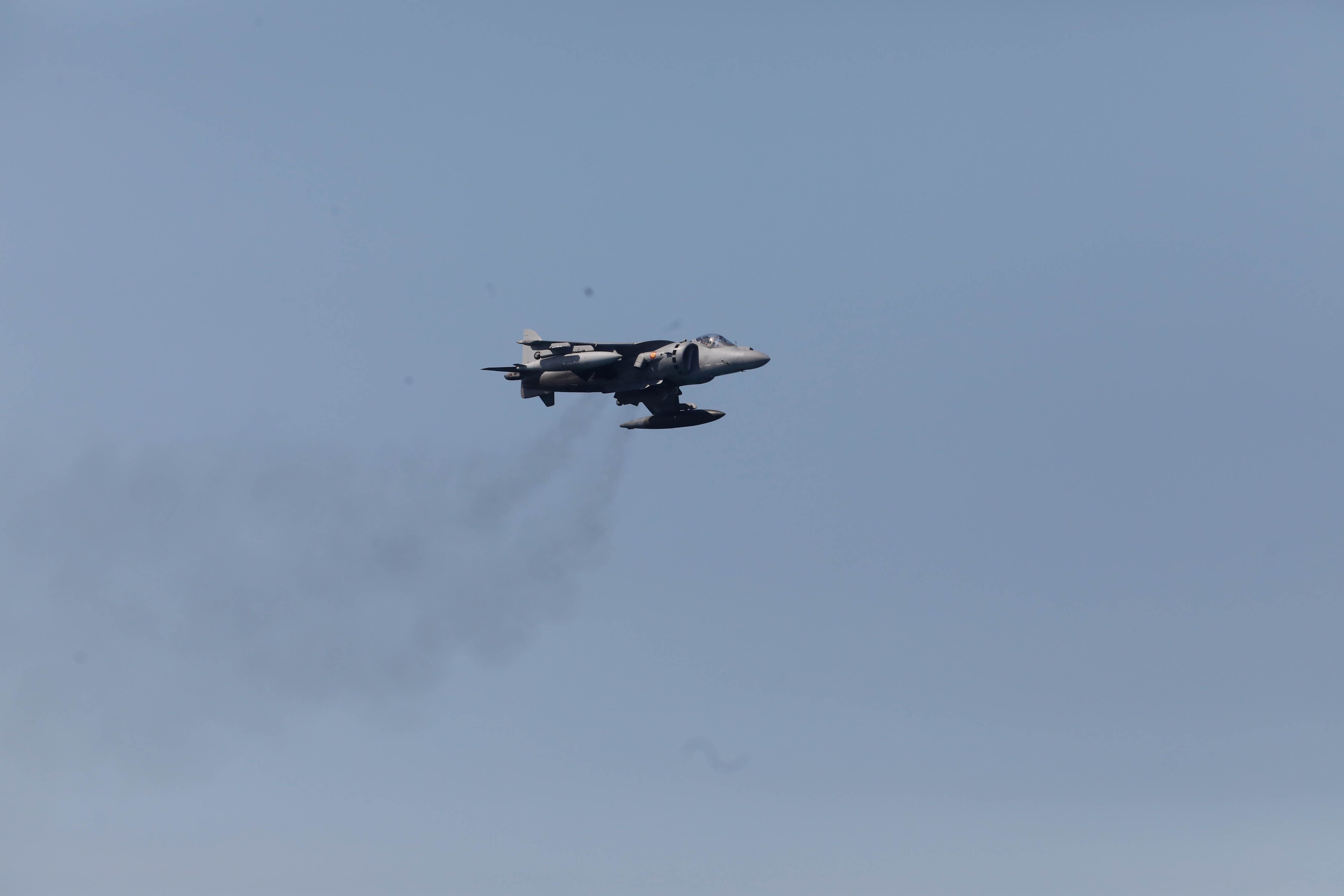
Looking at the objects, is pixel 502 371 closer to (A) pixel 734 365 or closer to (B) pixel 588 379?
(B) pixel 588 379

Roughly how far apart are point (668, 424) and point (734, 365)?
23.4ft

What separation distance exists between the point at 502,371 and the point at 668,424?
1188cm

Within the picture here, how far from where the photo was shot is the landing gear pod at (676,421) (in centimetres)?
15138

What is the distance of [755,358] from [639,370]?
27.1ft

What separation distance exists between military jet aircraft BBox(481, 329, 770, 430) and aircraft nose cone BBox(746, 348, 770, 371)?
4 cm

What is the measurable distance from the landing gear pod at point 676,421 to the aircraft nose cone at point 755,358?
19.4 ft

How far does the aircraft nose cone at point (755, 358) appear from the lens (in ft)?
481

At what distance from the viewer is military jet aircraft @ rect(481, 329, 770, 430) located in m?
148

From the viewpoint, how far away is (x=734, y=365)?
14712cm

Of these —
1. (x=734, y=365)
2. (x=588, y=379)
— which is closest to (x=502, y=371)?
(x=588, y=379)

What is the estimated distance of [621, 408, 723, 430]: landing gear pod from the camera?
497 feet

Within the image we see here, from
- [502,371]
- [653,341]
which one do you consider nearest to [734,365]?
[653,341]

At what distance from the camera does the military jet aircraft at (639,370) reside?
14800 cm

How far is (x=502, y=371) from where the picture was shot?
152 m
